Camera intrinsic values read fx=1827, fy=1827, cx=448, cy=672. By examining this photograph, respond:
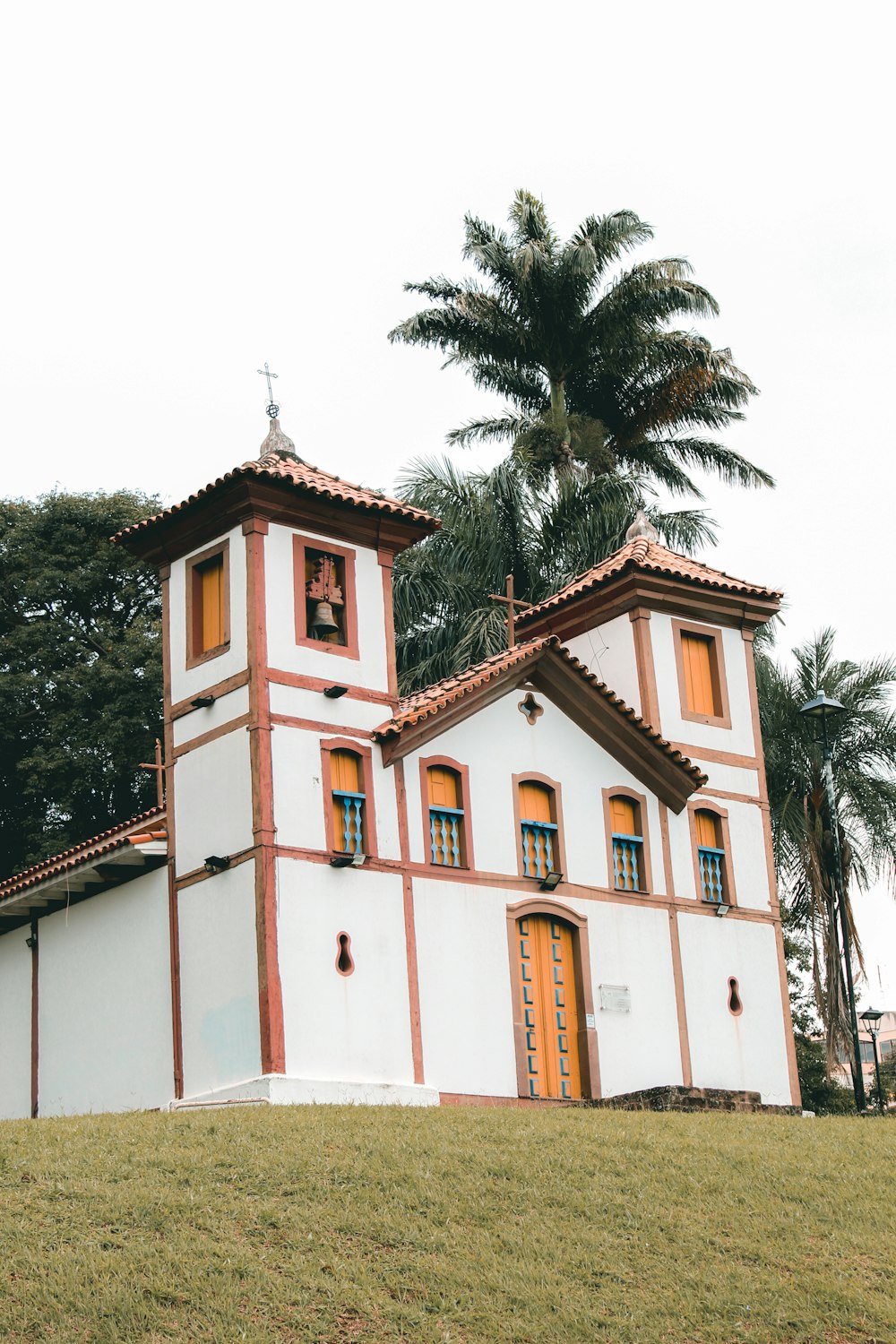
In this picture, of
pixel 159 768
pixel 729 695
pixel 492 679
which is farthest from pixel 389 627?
pixel 729 695

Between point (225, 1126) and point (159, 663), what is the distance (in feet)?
77.5

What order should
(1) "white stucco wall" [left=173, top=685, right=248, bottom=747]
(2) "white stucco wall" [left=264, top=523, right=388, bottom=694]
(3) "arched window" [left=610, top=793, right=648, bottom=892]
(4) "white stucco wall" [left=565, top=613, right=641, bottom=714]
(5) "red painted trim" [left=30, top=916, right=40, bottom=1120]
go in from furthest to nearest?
(4) "white stucco wall" [left=565, top=613, right=641, bottom=714] < (3) "arched window" [left=610, top=793, right=648, bottom=892] < (5) "red painted trim" [left=30, top=916, right=40, bottom=1120] < (2) "white stucco wall" [left=264, top=523, right=388, bottom=694] < (1) "white stucco wall" [left=173, top=685, right=248, bottom=747]

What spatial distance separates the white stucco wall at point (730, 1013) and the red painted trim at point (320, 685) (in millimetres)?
6068

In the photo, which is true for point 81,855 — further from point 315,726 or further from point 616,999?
point 616,999

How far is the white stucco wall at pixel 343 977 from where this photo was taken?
22844 millimetres

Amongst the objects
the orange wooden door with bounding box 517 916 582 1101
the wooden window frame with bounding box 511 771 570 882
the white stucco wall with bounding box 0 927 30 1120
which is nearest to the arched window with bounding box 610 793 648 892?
the wooden window frame with bounding box 511 771 570 882

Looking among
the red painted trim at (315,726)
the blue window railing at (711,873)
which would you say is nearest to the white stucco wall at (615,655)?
the blue window railing at (711,873)

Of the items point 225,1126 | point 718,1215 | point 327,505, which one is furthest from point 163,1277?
point 327,505

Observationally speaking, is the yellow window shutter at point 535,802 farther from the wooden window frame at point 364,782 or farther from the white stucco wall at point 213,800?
the white stucco wall at point 213,800

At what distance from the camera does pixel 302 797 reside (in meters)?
23.8

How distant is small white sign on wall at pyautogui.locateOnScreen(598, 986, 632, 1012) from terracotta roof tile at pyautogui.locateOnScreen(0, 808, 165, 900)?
685cm

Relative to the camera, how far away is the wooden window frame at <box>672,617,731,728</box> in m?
29.4

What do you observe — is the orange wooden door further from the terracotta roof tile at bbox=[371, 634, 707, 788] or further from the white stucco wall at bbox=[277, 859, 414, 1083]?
the terracotta roof tile at bbox=[371, 634, 707, 788]

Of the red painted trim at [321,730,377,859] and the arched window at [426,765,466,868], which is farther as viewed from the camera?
the arched window at [426,765,466,868]
